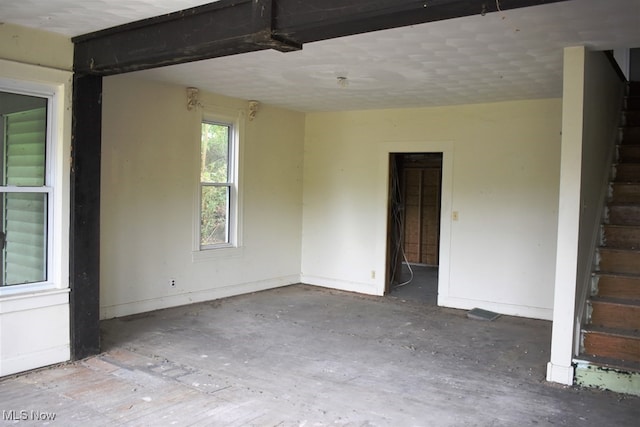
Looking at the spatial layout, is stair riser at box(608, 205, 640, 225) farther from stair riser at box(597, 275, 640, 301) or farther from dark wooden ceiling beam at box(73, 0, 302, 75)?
dark wooden ceiling beam at box(73, 0, 302, 75)

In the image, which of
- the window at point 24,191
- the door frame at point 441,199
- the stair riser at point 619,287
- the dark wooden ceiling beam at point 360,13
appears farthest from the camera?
the door frame at point 441,199

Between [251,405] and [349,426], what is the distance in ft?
2.18

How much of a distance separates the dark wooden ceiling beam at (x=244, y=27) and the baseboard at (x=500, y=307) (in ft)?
14.6

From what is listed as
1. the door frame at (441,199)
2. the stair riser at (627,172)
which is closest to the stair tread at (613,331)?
the stair riser at (627,172)

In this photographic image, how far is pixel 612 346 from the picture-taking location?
3926 mm

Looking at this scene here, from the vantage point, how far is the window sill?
6199mm

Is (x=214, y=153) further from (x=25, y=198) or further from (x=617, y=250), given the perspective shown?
(x=617, y=250)

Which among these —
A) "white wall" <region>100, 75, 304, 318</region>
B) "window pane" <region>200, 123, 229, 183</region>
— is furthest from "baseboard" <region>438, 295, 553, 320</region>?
"window pane" <region>200, 123, 229, 183</region>

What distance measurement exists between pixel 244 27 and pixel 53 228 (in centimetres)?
228

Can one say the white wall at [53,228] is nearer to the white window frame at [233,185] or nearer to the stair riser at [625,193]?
the white window frame at [233,185]

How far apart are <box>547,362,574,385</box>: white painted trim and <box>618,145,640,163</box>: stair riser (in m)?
2.36

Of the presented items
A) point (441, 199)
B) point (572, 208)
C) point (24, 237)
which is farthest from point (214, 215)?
point (572, 208)

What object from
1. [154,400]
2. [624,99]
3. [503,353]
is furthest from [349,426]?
[624,99]

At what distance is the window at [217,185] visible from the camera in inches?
250
